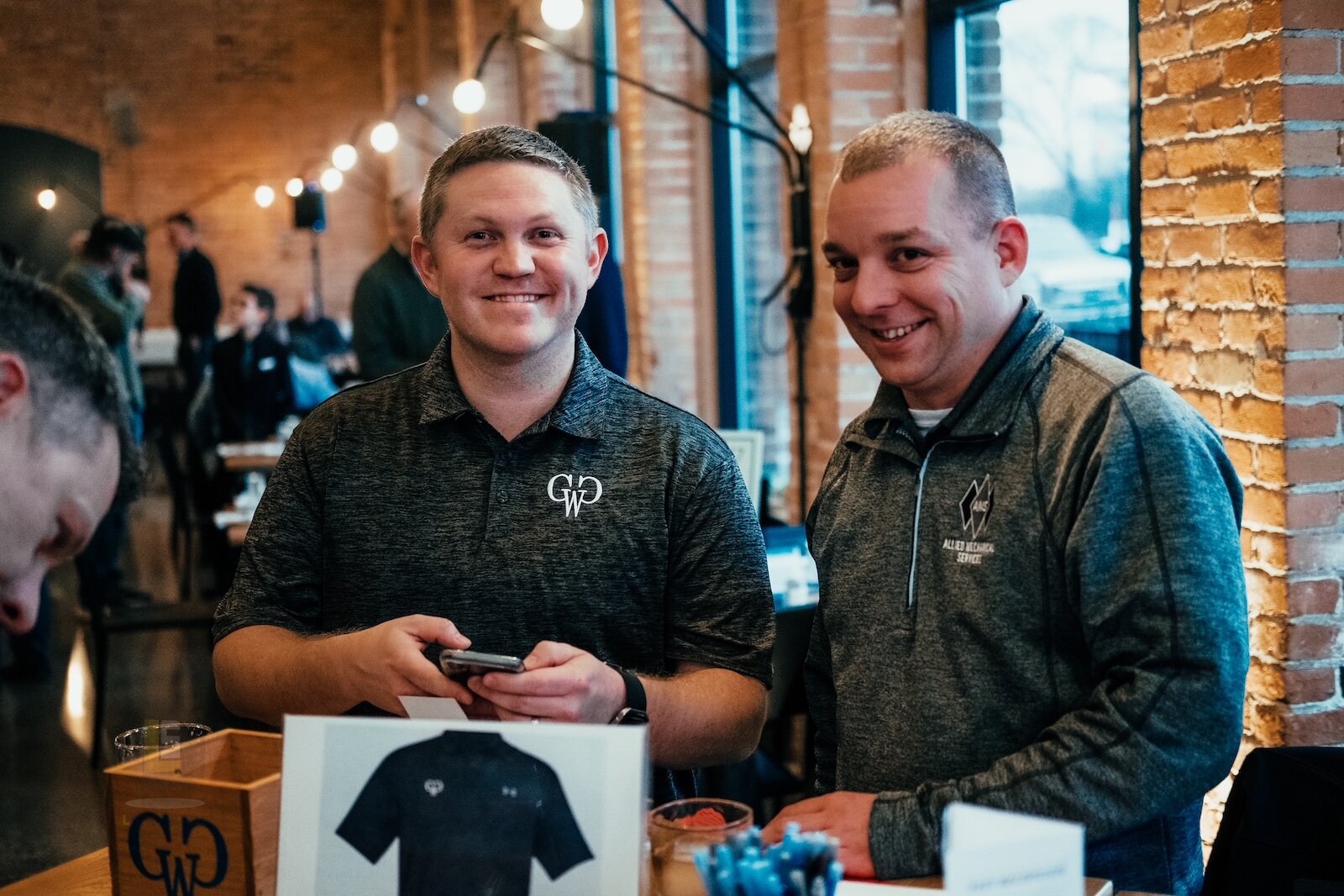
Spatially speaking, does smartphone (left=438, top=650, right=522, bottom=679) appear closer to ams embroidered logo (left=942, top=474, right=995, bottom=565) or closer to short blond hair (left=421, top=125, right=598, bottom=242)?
ams embroidered logo (left=942, top=474, right=995, bottom=565)

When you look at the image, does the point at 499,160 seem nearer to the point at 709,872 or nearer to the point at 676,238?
the point at 709,872

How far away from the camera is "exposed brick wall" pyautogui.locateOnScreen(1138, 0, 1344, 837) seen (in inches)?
96.4

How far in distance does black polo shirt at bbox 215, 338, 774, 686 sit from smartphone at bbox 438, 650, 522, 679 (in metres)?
0.34

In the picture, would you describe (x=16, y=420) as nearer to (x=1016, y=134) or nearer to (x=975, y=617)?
(x=975, y=617)

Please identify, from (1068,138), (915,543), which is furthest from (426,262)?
(1068,138)

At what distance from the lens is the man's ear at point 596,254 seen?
6.14 feet

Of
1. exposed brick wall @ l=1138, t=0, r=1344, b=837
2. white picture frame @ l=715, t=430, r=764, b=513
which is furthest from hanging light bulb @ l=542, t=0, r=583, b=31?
exposed brick wall @ l=1138, t=0, r=1344, b=837

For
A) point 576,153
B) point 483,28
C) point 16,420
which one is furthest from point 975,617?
point 483,28

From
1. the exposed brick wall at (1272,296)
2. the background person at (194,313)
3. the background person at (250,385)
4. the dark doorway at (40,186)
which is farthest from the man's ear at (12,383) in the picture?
the background person at (194,313)

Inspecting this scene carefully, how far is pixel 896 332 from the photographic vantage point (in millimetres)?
1691

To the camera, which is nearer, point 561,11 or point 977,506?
point 977,506

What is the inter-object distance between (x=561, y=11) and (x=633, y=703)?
3.92 m

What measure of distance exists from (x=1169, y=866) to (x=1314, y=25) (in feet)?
5.06

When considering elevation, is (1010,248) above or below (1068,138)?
below
